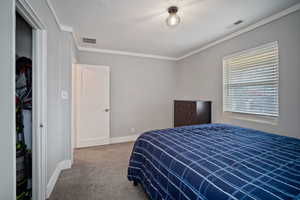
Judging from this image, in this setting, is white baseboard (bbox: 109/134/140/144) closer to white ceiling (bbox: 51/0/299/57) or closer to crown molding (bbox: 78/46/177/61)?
crown molding (bbox: 78/46/177/61)

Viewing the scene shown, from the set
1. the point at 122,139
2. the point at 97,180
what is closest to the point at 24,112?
the point at 97,180

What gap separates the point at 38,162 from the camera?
153 cm

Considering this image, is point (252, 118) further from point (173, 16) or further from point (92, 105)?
point (92, 105)

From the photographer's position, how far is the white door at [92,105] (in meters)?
3.36

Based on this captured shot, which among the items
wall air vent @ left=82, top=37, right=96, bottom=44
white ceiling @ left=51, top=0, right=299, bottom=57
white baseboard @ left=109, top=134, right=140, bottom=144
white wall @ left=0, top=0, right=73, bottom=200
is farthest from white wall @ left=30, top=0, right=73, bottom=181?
white baseboard @ left=109, top=134, right=140, bottom=144

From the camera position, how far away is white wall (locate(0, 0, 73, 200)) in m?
0.87

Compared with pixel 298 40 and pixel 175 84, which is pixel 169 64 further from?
pixel 298 40

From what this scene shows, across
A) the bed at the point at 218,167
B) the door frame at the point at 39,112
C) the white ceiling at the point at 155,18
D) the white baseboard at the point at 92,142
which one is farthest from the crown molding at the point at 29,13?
the white baseboard at the point at 92,142

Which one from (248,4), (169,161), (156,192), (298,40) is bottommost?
(156,192)

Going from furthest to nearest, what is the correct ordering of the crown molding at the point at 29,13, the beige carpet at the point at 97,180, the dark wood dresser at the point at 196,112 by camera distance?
Answer: the dark wood dresser at the point at 196,112 → the beige carpet at the point at 97,180 → the crown molding at the point at 29,13

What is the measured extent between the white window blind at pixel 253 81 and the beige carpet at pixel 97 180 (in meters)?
2.31

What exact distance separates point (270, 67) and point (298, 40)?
45 cm

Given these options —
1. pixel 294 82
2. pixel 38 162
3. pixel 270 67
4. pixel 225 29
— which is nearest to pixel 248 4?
pixel 225 29

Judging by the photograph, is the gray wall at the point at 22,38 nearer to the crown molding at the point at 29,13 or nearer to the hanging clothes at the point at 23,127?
the hanging clothes at the point at 23,127
